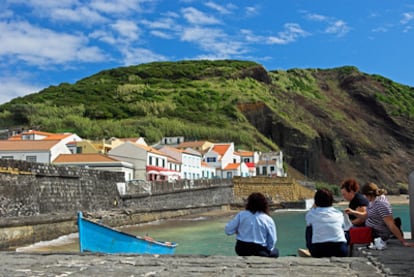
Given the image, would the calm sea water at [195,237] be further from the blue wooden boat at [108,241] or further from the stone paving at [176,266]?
the stone paving at [176,266]

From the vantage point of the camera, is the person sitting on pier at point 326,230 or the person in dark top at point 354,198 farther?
the person in dark top at point 354,198

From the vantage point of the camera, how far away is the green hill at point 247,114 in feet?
251

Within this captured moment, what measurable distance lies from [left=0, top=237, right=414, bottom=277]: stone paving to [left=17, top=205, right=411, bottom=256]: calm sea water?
33.2 ft

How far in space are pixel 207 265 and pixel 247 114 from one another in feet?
271

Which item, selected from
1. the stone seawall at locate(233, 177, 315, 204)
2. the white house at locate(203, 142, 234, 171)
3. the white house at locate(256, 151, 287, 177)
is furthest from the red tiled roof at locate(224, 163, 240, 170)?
the white house at locate(256, 151, 287, 177)

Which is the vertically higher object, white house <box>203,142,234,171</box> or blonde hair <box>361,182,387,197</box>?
white house <box>203,142,234,171</box>

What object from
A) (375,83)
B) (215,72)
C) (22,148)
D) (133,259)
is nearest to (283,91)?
(215,72)

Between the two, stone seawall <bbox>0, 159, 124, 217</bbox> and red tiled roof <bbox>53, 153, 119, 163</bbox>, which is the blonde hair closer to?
stone seawall <bbox>0, 159, 124, 217</bbox>

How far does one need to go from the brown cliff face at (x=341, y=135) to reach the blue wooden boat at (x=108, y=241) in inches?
2655

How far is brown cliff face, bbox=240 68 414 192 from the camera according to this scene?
83.1 m

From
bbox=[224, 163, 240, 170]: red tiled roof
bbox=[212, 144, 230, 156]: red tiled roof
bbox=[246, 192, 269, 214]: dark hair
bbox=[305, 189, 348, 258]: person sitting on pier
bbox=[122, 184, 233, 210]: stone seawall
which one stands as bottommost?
bbox=[122, 184, 233, 210]: stone seawall

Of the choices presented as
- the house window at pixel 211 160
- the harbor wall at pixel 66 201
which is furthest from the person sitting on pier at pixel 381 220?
the house window at pixel 211 160

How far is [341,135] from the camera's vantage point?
9688cm

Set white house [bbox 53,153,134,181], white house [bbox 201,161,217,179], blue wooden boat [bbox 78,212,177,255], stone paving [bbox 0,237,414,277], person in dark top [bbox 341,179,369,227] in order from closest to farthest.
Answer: stone paving [bbox 0,237,414,277] → person in dark top [bbox 341,179,369,227] → blue wooden boat [bbox 78,212,177,255] → white house [bbox 53,153,134,181] → white house [bbox 201,161,217,179]
